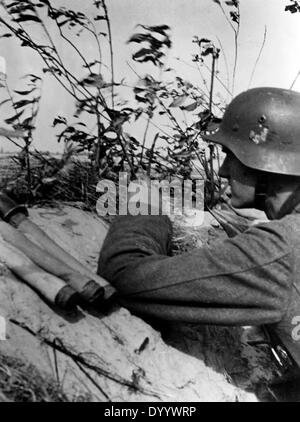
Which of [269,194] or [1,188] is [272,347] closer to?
[269,194]

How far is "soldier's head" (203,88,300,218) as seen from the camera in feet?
8.82

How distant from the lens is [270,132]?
2.79 m

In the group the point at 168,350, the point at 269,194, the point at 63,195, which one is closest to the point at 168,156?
the point at 63,195

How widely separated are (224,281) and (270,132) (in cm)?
104

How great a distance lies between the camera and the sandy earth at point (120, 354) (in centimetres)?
205

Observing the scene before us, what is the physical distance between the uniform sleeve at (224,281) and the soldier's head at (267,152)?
44 centimetres

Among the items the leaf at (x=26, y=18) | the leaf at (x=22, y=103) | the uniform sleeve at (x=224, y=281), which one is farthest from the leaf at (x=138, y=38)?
the uniform sleeve at (x=224, y=281)

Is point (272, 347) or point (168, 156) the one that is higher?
point (168, 156)

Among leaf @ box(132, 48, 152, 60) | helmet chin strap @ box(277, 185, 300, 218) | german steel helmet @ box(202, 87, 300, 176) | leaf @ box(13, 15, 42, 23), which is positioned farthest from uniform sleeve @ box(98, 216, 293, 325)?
leaf @ box(13, 15, 42, 23)

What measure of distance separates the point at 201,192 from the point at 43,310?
10.9ft

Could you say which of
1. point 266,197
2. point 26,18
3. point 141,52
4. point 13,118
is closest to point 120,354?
point 266,197

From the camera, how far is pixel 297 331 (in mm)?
2488

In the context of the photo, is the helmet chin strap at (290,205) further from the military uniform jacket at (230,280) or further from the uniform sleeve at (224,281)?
the uniform sleeve at (224,281)

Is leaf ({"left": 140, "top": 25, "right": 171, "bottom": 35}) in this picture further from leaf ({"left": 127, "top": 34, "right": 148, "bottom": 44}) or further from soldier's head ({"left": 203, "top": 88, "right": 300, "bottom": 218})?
soldier's head ({"left": 203, "top": 88, "right": 300, "bottom": 218})
